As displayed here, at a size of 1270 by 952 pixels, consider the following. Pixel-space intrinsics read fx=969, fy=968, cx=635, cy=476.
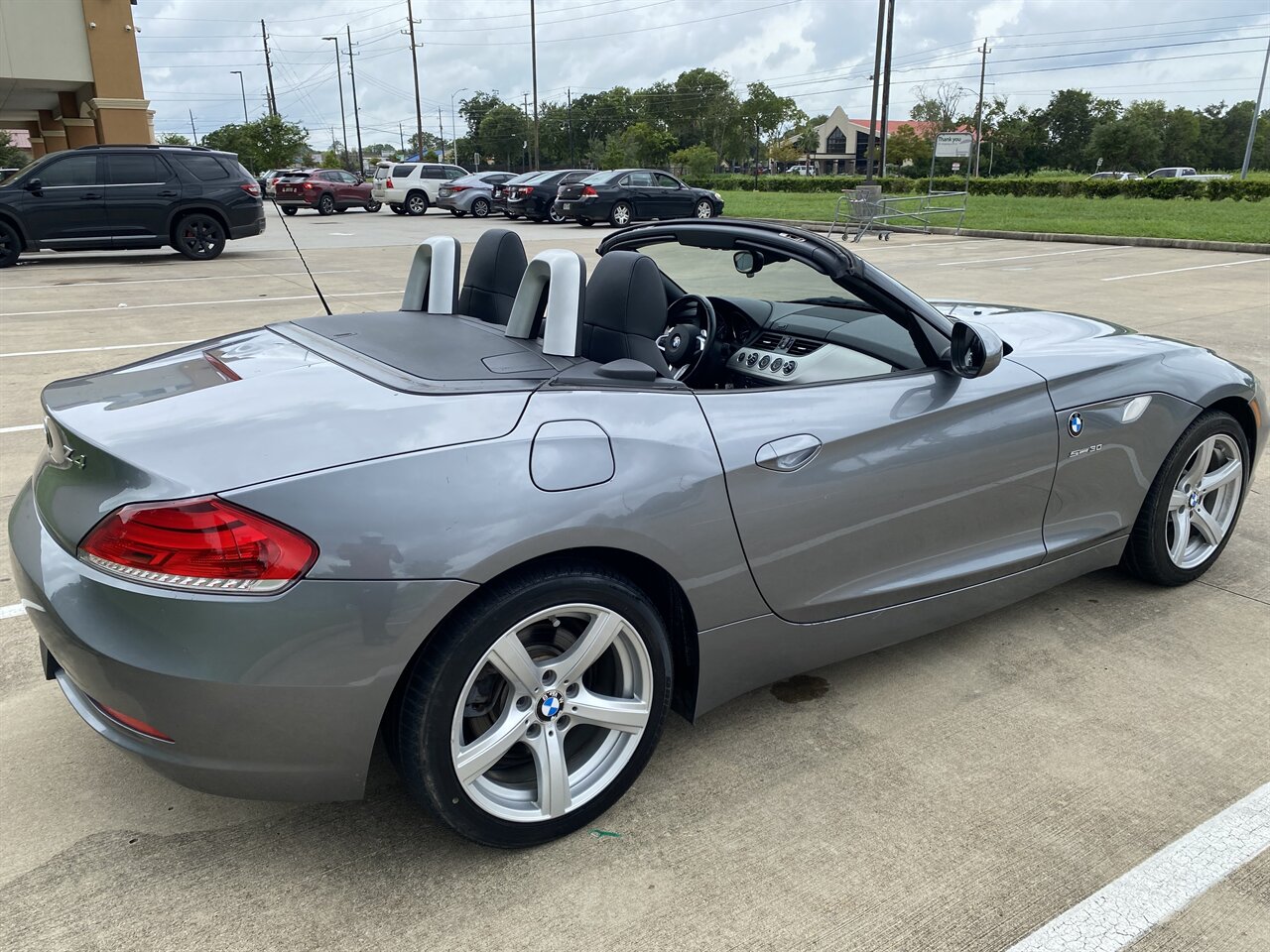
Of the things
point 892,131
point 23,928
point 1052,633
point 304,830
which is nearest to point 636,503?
point 304,830

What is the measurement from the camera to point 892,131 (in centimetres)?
10256

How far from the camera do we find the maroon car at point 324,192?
3173 centimetres

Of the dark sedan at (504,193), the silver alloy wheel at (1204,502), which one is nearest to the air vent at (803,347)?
the silver alloy wheel at (1204,502)

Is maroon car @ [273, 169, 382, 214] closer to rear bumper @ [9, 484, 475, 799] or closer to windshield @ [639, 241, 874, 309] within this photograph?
windshield @ [639, 241, 874, 309]

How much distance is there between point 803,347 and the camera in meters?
3.05

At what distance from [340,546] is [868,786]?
148 cm

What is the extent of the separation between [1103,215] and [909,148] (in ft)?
243

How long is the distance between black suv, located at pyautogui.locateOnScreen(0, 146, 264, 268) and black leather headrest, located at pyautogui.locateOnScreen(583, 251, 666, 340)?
593 inches

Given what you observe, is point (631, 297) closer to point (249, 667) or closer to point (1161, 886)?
point (249, 667)

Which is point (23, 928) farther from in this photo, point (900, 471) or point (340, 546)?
point (900, 471)

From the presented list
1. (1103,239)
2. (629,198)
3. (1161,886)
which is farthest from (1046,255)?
(1161,886)

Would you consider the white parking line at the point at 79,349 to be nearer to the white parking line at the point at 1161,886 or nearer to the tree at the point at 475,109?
the white parking line at the point at 1161,886

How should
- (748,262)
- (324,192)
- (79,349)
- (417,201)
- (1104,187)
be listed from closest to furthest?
1. (748,262)
2. (79,349)
3. (417,201)
4. (324,192)
5. (1104,187)

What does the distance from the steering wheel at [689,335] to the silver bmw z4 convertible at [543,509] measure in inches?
0.5
